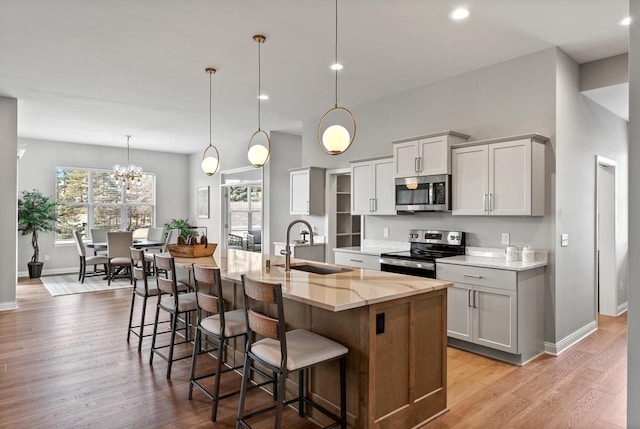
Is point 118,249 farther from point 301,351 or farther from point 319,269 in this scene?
point 301,351

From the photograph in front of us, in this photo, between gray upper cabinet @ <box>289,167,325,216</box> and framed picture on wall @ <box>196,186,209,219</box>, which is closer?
gray upper cabinet @ <box>289,167,325,216</box>

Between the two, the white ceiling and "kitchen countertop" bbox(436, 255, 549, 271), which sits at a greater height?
the white ceiling

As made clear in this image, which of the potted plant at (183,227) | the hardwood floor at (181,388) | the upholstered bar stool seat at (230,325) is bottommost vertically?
the hardwood floor at (181,388)

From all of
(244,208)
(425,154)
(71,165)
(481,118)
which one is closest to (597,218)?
(481,118)

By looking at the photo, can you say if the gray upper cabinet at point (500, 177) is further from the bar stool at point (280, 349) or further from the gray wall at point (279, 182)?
the gray wall at point (279, 182)

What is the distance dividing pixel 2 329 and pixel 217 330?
11.2ft

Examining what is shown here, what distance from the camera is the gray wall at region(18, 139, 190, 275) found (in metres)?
8.37

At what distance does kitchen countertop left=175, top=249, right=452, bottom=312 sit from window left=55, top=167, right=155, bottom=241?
22.9 ft

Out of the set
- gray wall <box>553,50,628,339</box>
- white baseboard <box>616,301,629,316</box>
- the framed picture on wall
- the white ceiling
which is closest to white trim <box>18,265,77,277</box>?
the framed picture on wall

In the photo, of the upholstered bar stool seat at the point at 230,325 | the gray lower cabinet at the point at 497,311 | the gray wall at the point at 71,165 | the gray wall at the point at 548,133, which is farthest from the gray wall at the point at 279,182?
the upholstered bar stool seat at the point at 230,325

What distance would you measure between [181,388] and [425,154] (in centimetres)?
326

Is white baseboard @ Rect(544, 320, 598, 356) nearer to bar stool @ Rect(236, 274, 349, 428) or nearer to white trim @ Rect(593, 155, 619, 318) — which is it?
white trim @ Rect(593, 155, 619, 318)

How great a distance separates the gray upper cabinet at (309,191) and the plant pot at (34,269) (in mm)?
5575

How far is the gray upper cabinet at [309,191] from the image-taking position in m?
6.21
